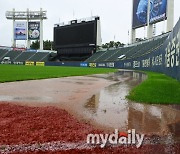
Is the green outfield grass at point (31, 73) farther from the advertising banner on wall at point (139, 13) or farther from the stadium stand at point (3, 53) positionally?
the stadium stand at point (3, 53)

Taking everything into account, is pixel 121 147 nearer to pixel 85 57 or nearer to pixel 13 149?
pixel 13 149

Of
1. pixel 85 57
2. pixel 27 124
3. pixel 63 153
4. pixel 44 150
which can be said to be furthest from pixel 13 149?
pixel 85 57

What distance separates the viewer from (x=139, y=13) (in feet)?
204

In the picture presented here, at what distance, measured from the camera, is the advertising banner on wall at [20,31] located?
301ft

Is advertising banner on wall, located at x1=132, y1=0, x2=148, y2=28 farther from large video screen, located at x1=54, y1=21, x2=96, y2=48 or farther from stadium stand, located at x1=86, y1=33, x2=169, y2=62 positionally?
large video screen, located at x1=54, y1=21, x2=96, y2=48

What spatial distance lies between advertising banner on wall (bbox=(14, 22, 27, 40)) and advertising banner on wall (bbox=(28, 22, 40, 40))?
1662 millimetres

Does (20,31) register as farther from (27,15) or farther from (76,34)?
(76,34)

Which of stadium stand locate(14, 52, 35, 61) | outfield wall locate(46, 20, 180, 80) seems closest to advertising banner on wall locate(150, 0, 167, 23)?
outfield wall locate(46, 20, 180, 80)

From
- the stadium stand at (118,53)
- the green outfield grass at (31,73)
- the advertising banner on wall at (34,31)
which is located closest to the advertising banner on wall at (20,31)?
the advertising banner on wall at (34,31)

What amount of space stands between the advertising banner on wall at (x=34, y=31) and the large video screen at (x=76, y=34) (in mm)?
12991

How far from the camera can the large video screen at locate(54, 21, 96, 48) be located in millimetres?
74312

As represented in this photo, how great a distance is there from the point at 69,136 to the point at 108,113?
8.50 feet

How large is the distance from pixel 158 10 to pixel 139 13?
30.4 ft

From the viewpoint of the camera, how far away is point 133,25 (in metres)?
65.1
